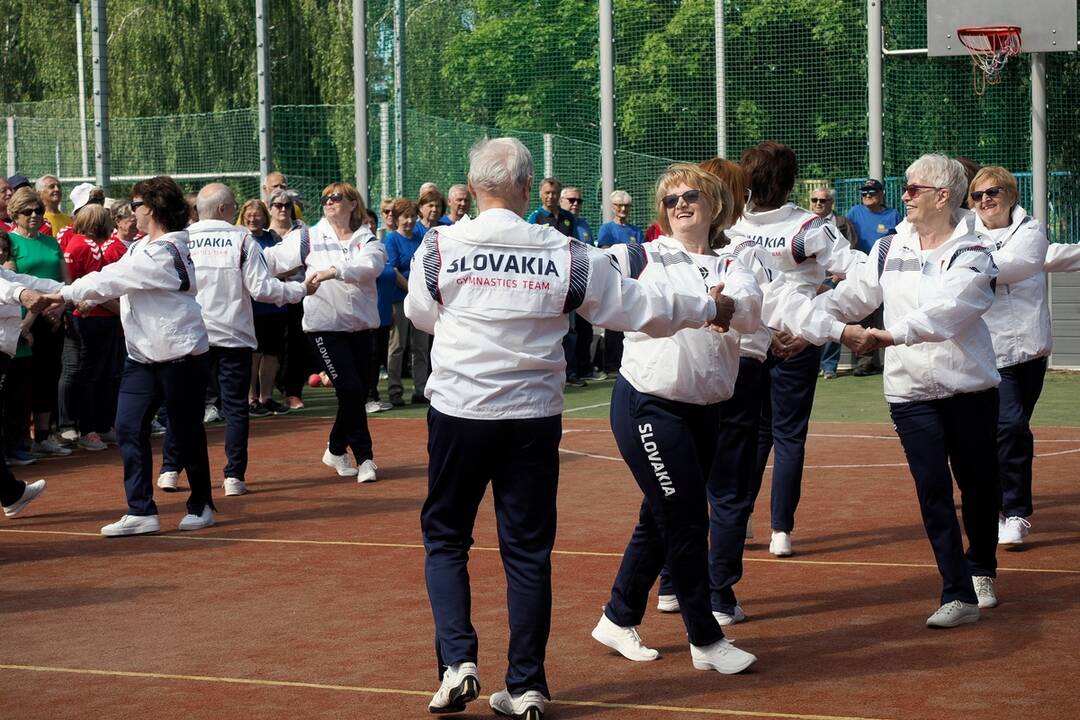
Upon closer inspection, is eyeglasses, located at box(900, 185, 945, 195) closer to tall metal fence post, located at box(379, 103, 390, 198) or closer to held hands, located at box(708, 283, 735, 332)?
held hands, located at box(708, 283, 735, 332)

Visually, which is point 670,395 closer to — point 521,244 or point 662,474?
point 662,474

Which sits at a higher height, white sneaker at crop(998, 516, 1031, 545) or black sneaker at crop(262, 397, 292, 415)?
white sneaker at crop(998, 516, 1031, 545)

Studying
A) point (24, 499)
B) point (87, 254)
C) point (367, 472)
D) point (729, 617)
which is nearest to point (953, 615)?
point (729, 617)

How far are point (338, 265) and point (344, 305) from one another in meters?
0.35

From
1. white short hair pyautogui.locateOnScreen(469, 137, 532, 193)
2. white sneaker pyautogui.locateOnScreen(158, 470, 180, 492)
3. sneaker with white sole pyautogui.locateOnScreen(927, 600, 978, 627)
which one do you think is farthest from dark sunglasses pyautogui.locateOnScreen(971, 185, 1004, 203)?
white sneaker pyautogui.locateOnScreen(158, 470, 180, 492)

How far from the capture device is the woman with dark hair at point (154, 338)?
8.68 m

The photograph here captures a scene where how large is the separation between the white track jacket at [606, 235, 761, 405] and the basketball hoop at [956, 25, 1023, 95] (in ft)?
43.9

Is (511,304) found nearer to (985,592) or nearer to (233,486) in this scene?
(985,592)

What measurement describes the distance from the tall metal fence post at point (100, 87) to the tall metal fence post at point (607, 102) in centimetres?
586

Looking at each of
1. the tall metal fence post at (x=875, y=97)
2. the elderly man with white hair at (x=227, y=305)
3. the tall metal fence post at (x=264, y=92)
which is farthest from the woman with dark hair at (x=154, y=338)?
the tall metal fence post at (x=875, y=97)

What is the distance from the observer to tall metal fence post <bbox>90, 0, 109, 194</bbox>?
15.4 meters

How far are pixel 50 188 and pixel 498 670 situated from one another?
30.5 feet

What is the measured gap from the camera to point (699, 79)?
1895cm

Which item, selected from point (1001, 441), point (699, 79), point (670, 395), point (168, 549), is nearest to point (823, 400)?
point (699, 79)
